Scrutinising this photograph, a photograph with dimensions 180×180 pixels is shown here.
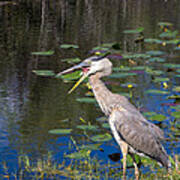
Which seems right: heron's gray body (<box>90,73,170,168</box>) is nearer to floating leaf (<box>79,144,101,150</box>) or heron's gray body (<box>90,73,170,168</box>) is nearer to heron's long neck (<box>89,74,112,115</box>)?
heron's long neck (<box>89,74,112,115</box>)

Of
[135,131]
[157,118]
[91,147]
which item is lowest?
[91,147]

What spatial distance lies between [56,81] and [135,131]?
139 inches

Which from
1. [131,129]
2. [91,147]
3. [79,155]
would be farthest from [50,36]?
[131,129]

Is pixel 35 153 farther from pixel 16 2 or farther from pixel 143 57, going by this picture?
pixel 16 2

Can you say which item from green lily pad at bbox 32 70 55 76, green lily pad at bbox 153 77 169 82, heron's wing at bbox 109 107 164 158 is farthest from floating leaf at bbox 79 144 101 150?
green lily pad at bbox 32 70 55 76

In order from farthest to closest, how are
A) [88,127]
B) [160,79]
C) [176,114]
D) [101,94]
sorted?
[160,79]
[176,114]
[88,127]
[101,94]

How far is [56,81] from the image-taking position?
737 centimetres

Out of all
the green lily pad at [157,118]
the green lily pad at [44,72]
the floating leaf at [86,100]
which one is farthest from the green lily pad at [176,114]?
the green lily pad at [44,72]

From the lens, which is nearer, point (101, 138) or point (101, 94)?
point (101, 94)

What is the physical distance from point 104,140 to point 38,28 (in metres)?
7.87

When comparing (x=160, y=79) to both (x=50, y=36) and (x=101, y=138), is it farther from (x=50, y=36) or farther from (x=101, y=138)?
(x=50, y=36)

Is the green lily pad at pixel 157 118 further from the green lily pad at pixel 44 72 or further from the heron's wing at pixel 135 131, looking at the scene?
the green lily pad at pixel 44 72

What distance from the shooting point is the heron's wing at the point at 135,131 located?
13.1ft

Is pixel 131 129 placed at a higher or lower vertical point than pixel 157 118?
A: higher
